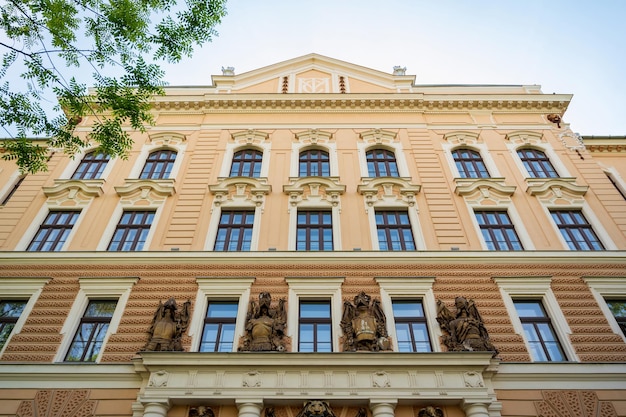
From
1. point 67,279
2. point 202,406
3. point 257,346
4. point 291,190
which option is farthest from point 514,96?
point 67,279

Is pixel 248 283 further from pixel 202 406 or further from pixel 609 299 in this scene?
A: pixel 609 299

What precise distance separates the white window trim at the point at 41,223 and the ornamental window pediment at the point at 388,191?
36.8 feet

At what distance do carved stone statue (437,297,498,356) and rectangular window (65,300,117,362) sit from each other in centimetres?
1043

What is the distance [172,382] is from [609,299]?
14.0 m

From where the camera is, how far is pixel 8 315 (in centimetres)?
1368

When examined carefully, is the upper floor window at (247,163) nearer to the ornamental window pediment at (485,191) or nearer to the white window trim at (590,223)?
the ornamental window pediment at (485,191)

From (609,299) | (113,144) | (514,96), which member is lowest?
(609,299)

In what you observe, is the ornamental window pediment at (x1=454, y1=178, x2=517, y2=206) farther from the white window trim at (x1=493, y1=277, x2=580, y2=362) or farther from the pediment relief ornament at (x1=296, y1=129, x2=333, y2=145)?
the pediment relief ornament at (x1=296, y1=129, x2=333, y2=145)

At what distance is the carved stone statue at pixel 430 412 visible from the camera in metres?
10.9

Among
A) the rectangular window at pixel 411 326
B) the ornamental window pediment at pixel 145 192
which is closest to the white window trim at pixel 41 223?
the ornamental window pediment at pixel 145 192

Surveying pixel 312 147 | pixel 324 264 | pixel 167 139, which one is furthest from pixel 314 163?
pixel 167 139

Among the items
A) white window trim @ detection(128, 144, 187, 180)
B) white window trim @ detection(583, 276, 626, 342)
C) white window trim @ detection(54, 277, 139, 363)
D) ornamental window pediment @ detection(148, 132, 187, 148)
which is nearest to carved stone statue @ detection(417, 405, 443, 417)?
white window trim @ detection(583, 276, 626, 342)

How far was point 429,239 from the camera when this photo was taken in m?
15.6

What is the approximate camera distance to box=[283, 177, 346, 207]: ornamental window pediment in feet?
55.9
